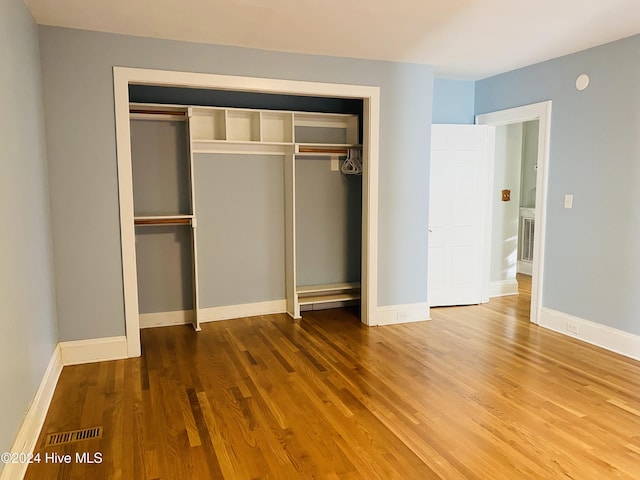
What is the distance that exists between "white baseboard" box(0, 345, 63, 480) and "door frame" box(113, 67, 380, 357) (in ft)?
2.14

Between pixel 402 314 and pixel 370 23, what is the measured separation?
2785mm

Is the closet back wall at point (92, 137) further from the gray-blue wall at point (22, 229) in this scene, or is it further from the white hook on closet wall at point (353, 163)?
the white hook on closet wall at point (353, 163)

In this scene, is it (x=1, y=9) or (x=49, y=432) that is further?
(x=49, y=432)

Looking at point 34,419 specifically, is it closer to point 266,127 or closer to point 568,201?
point 266,127

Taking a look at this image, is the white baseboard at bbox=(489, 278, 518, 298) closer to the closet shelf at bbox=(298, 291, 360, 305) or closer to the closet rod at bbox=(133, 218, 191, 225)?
the closet shelf at bbox=(298, 291, 360, 305)

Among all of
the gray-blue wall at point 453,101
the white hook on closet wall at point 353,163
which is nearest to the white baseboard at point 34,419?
the white hook on closet wall at point 353,163

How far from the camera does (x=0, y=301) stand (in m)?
2.08

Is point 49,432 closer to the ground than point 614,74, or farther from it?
closer to the ground

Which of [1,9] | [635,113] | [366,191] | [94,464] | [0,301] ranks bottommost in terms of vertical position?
[94,464]

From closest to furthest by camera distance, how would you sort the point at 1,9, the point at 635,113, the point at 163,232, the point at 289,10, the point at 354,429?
the point at 1,9 < the point at 354,429 < the point at 289,10 < the point at 635,113 < the point at 163,232

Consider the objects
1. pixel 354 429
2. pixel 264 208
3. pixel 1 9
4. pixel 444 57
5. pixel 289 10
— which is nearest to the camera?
pixel 1 9

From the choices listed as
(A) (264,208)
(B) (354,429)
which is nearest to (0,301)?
(B) (354,429)

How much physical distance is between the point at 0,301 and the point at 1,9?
1.44 m

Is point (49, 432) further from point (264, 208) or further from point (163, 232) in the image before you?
point (264, 208)
